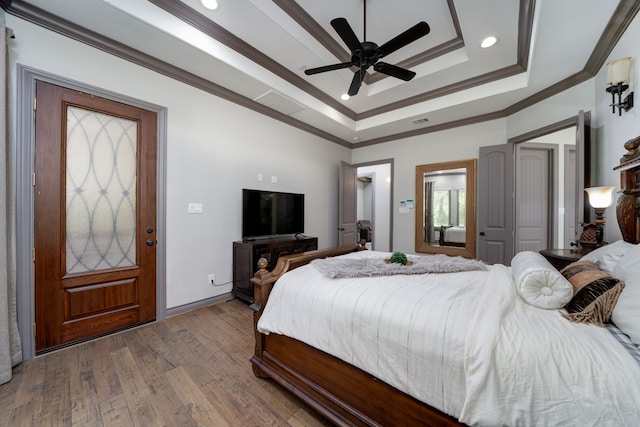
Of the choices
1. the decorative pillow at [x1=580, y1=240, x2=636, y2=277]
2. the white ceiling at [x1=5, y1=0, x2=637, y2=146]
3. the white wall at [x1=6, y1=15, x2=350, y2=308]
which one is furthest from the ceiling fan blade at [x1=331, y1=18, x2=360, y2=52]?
the decorative pillow at [x1=580, y1=240, x2=636, y2=277]

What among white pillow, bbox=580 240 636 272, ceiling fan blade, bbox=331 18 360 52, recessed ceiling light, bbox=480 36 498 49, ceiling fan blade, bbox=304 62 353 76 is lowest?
white pillow, bbox=580 240 636 272

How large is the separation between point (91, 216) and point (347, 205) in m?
3.76

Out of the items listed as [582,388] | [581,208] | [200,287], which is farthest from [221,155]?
[581,208]

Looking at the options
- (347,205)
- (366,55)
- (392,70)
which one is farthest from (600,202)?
(347,205)

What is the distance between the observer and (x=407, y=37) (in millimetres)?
2057

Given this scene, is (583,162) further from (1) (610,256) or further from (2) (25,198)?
(2) (25,198)

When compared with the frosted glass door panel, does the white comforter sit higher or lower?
lower

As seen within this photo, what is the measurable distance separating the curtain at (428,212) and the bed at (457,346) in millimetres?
2609

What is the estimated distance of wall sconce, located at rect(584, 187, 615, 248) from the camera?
2020 mm

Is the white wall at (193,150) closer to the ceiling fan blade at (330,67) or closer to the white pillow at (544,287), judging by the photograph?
the ceiling fan blade at (330,67)

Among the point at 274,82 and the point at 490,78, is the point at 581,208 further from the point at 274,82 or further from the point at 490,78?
the point at 274,82

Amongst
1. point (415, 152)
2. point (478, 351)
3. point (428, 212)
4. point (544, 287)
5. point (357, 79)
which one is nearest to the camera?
point (478, 351)

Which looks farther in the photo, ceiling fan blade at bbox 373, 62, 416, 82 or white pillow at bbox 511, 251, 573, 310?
ceiling fan blade at bbox 373, 62, 416, 82

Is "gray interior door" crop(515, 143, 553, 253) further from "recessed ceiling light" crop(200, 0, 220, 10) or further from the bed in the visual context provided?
"recessed ceiling light" crop(200, 0, 220, 10)
